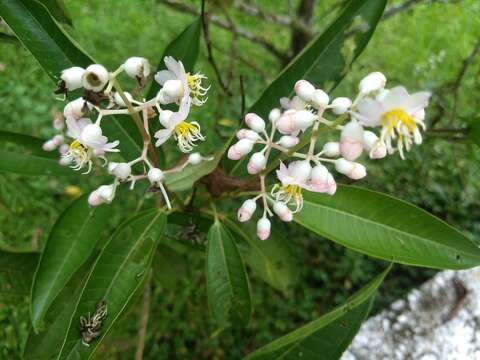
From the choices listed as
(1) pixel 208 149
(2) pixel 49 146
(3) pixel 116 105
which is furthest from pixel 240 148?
(1) pixel 208 149

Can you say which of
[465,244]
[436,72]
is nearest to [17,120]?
[465,244]

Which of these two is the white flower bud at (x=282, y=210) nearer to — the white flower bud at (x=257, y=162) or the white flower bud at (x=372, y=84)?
the white flower bud at (x=257, y=162)

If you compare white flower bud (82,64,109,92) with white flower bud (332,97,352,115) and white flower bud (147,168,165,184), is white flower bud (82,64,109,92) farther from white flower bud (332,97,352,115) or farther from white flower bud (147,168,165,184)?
white flower bud (332,97,352,115)

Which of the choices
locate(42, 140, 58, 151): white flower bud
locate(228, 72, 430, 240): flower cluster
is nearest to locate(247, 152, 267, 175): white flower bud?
locate(228, 72, 430, 240): flower cluster

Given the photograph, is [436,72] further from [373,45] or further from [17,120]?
[17,120]

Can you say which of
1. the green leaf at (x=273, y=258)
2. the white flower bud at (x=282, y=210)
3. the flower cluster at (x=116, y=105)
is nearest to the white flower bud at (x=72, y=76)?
the flower cluster at (x=116, y=105)

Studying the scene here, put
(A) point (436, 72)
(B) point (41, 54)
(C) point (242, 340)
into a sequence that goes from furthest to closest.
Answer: (A) point (436, 72)
(C) point (242, 340)
(B) point (41, 54)
